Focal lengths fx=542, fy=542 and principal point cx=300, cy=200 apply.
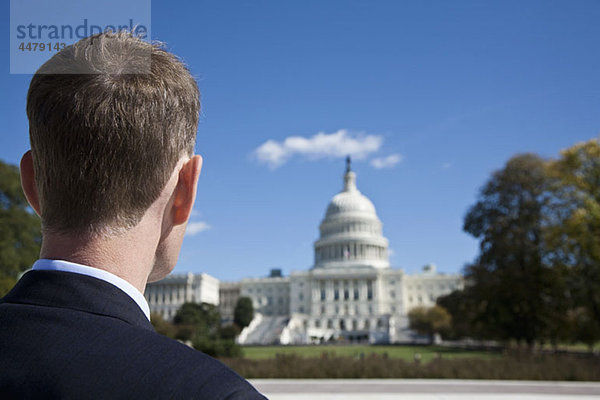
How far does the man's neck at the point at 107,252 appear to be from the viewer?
140 centimetres

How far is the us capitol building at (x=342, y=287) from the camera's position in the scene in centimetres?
11100

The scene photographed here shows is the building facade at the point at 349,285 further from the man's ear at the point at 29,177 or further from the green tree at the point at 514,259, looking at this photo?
the man's ear at the point at 29,177

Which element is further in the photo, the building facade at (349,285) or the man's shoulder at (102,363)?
the building facade at (349,285)

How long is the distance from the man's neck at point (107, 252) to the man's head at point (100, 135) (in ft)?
0.07

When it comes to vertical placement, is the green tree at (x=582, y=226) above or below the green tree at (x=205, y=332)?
above

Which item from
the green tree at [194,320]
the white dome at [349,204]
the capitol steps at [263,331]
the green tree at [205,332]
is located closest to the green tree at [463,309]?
the green tree at [205,332]

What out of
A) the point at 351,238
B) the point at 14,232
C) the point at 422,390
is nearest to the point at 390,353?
the point at 14,232

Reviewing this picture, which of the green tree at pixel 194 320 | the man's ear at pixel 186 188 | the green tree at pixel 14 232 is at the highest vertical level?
the green tree at pixel 14 232

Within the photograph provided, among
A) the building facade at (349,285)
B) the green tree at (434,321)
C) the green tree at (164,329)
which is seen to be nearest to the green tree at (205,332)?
the green tree at (164,329)

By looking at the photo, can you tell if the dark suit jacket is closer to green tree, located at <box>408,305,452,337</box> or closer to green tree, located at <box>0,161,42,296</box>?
green tree, located at <box>0,161,42,296</box>

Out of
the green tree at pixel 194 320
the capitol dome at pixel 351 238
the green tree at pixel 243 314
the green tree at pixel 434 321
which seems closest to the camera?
the green tree at pixel 194 320

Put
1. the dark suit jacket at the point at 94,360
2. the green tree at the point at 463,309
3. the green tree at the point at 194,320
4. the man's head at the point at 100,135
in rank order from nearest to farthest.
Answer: the dark suit jacket at the point at 94,360 → the man's head at the point at 100,135 → the green tree at the point at 463,309 → the green tree at the point at 194,320

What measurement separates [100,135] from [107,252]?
0.30m

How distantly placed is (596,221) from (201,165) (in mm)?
30185
